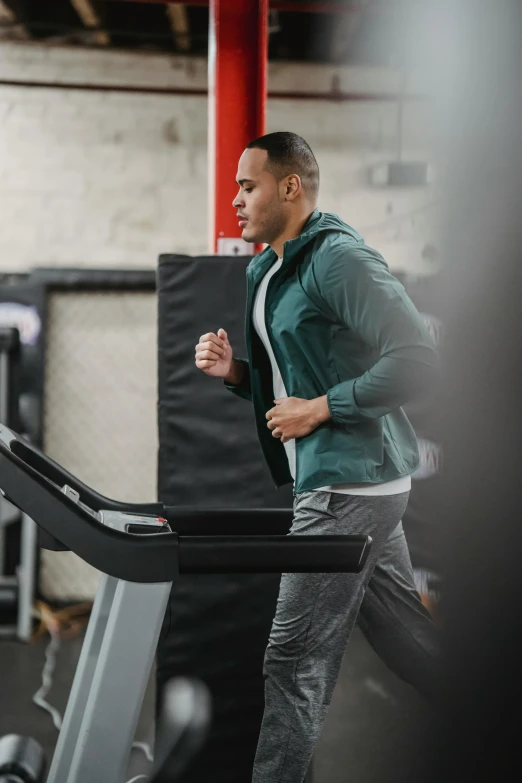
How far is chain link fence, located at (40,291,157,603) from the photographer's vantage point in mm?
3939

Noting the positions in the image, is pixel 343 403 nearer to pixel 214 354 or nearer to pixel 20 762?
pixel 214 354

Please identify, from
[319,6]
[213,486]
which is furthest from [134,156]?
[213,486]

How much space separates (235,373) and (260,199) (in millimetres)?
422

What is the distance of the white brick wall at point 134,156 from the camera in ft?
13.1

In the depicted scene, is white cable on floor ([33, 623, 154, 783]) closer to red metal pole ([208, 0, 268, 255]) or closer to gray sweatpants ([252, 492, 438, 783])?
gray sweatpants ([252, 492, 438, 783])

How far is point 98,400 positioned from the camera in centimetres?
396

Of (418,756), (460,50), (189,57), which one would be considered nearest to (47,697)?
(418,756)

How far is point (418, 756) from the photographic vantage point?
754mm

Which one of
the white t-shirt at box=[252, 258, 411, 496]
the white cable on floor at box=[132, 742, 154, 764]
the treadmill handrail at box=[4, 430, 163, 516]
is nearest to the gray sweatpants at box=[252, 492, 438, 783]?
the white t-shirt at box=[252, 258, 411, 496]

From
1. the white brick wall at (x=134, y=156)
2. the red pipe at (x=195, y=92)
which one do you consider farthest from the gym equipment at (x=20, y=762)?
the red pipe at (x=195, y=92)

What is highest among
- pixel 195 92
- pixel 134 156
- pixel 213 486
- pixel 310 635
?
pixel 195 92

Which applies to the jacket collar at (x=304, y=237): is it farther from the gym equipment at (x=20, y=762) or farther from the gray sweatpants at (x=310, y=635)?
the gym equipment at (x=20, y=762)

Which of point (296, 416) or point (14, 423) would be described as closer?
point (296, 416)

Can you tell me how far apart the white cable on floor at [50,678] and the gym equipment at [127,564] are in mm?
1343
